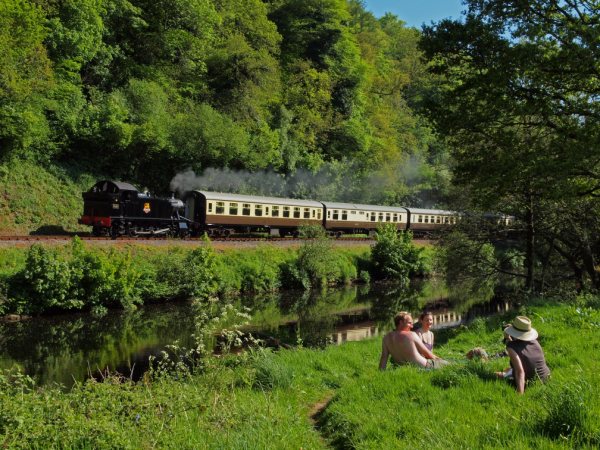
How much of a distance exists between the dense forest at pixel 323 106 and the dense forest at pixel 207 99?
0.14 meters

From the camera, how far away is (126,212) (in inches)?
988

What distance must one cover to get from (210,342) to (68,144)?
2168cm

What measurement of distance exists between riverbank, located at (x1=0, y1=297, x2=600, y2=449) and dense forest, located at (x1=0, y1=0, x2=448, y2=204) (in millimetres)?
10958

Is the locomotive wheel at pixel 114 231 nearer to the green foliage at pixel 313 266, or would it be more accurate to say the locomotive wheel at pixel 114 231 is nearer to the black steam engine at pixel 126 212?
the black steam engine at pixel 126 212

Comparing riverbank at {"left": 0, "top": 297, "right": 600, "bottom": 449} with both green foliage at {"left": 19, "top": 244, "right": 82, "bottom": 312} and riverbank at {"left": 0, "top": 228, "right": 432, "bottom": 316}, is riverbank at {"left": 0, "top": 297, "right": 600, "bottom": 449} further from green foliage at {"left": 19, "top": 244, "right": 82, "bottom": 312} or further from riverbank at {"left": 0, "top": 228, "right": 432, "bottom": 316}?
riverbank at {"left": 0, "top": 228, "right": 432, "bottom": 316}

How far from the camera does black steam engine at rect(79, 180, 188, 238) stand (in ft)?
79.7

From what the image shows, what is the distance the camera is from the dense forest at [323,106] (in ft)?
38.4

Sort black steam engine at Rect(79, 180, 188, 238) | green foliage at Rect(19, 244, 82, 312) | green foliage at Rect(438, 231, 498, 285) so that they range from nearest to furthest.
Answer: green foliage at Rect(19, 244, 82, 312) → green foliage at Rect(438, 231, 498, 285) → black steam engine at Rect(79, 180, 188, 238)

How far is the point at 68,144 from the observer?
102ft

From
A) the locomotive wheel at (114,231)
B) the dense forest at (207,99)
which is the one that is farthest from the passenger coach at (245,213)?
the dense forest at (207,99)

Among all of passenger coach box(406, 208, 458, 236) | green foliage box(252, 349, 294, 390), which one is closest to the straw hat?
green foliage box(252, 349, 294, 390)

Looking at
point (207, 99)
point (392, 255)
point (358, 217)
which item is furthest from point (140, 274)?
point (207, 99)

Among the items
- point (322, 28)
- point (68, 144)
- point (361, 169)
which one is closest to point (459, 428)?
point (68, 144)

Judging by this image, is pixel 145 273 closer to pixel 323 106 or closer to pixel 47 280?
pixel 47 280
